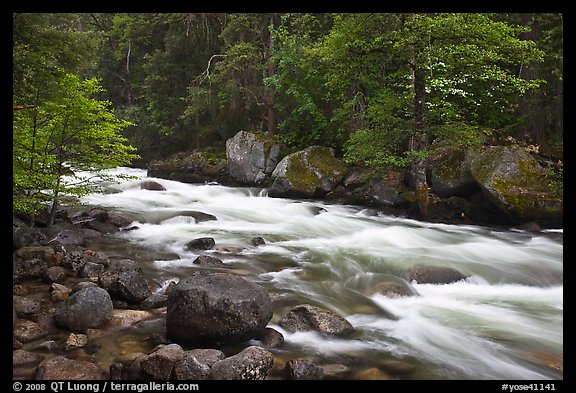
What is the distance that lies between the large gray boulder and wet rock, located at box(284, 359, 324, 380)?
13589 millimetres

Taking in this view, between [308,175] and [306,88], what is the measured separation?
5225 mm

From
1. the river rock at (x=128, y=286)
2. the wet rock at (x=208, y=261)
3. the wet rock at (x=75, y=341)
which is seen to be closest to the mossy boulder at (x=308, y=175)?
the wet rock at (x=208, y=261)

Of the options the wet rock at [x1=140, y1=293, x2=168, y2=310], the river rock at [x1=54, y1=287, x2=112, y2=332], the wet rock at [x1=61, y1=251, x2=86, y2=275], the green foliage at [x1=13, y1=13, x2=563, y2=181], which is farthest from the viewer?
the green foliage at [x1=13, y1=13, x2=563, y2=181]

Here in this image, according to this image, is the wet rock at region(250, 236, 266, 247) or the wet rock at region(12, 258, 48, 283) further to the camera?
the wet rock at region(250, 236, 266, 247)

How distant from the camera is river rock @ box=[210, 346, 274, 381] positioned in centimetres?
354

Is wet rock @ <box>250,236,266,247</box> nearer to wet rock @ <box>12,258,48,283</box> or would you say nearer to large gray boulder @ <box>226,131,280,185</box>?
wet rock @ <box>12,258,48,283</box>

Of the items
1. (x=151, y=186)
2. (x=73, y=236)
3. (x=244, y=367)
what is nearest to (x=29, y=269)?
(x=73, y=236)

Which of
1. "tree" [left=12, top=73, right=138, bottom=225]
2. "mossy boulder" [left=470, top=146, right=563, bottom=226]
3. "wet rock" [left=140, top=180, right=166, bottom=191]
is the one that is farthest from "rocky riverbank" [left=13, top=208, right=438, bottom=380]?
"wet rock" [left=140, top=180, right=166, bottom=191]

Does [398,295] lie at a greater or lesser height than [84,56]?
lesser

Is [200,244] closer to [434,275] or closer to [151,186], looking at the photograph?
[434,275]

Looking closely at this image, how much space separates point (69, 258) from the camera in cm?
657

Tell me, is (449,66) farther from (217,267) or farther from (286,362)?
(286,362)

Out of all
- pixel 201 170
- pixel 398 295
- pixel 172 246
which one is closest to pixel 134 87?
pixel 201 170
